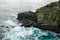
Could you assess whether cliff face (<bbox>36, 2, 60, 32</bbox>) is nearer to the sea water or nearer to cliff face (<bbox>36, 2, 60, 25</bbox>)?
cliff face (<bbox>36, 2, 60, 25</bbox>)

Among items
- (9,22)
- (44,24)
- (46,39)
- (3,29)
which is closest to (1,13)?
(9,22)

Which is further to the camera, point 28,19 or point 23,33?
point 28,19

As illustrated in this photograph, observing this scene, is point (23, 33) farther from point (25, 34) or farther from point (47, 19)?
point (47, 19)

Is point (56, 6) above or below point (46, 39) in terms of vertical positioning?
above

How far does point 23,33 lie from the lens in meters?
43.3

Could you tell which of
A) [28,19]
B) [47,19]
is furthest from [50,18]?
[28,19]

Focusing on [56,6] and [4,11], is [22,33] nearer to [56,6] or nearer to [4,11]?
[56,6]

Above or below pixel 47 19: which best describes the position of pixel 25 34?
below

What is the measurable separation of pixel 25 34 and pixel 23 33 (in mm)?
777

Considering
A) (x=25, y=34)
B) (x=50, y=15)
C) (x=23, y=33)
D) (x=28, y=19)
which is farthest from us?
(x=28, y=19)

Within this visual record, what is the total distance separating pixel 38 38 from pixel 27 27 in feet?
23.9

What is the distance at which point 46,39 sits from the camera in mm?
39625

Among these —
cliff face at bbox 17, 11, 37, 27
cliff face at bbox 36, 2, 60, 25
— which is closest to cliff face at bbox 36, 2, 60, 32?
cliff face at bbox 36, 2, 60, 25

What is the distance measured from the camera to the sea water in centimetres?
4031
